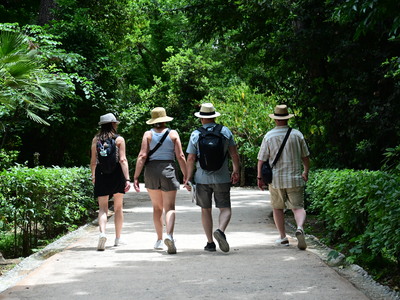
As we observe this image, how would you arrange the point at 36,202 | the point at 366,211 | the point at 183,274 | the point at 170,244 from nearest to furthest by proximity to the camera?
the point at 183,274 → the point at 366,211 → the point at 170,244 → the point at 36,202

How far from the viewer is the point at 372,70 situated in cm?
1144

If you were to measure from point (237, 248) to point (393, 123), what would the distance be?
3.98m

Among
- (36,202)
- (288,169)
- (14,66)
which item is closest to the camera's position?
(288,169)

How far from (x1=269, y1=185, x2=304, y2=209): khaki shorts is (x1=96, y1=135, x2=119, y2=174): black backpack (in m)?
2.26

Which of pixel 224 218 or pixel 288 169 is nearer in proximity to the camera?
pixel 224 218

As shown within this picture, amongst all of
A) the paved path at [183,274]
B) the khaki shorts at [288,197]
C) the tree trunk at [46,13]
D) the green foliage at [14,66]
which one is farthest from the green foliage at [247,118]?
the khaki shorts at [288,197]

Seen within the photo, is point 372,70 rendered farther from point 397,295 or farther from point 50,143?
point 50,143

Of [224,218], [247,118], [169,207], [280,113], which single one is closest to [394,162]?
[280,113]

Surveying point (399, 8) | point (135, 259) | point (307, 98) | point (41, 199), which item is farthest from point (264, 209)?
point (399, 8)

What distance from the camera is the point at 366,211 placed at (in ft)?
23.6

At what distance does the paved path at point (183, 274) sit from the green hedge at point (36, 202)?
804 millimetres

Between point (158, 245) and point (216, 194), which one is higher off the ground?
point (216, 194)

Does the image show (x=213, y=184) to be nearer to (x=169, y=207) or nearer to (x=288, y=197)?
(x=169, y=207)

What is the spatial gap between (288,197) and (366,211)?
1.55m
